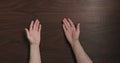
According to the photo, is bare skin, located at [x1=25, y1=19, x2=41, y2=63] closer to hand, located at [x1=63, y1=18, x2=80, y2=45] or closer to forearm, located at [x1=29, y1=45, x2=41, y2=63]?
forearm, located at [x1=29, y1=45, x2=41, y2=63]

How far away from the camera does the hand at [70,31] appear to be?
1214mm

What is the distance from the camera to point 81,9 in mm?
1254

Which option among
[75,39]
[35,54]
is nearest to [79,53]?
[75,39]

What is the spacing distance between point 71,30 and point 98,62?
24 cm

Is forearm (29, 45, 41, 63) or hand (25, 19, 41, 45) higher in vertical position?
hand (25, 19, 41, 45)

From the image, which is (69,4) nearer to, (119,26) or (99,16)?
(99,16)

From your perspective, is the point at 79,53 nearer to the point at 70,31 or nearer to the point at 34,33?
the point at 70,31

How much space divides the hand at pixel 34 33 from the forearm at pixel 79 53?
0.20 m

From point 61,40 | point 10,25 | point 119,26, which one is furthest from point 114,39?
point 10,25

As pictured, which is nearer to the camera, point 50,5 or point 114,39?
point 50,5

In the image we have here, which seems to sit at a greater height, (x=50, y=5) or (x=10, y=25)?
(x=50, y=5)

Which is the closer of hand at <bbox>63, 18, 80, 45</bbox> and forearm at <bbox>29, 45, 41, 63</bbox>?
forearm at <bbox>29, 45, 41, 63</bbox>

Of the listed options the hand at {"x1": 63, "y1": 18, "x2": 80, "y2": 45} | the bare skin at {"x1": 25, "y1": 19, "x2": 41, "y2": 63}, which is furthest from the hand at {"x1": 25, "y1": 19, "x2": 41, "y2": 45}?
the hand at {"x1": 63, "y1": 18, "x2": 80, "y2": 45}

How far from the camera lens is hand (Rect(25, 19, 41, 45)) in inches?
43.8
